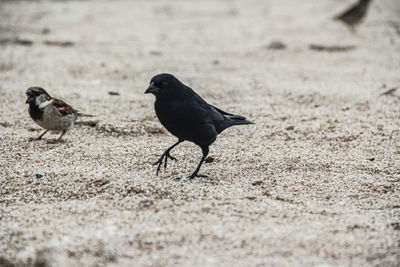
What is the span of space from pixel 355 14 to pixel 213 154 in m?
5.74

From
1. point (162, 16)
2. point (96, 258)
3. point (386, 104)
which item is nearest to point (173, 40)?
point (162, 16)

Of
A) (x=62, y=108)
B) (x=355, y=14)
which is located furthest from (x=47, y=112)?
(x=355, y=14)

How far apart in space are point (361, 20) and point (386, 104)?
13.4 feet

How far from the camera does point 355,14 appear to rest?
8.64m

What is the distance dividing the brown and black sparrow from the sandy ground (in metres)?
0.19

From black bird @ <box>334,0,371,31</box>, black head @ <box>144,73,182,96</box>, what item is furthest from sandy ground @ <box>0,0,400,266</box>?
black head @ <box>144,73,182,96</box>

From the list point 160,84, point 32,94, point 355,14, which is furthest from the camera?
point 355,14

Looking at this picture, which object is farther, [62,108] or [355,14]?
[355,14]

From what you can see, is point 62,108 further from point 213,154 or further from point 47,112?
point 213,154

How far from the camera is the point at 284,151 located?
4230mm

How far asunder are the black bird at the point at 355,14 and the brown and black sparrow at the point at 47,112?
611 cm

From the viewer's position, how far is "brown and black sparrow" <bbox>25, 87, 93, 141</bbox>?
14.1ft

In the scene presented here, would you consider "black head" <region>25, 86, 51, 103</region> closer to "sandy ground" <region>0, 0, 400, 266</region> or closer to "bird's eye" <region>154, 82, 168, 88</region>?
"sandy ground" <region>0, 0, 400, 266</region>

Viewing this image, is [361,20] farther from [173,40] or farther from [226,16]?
[173,40]
